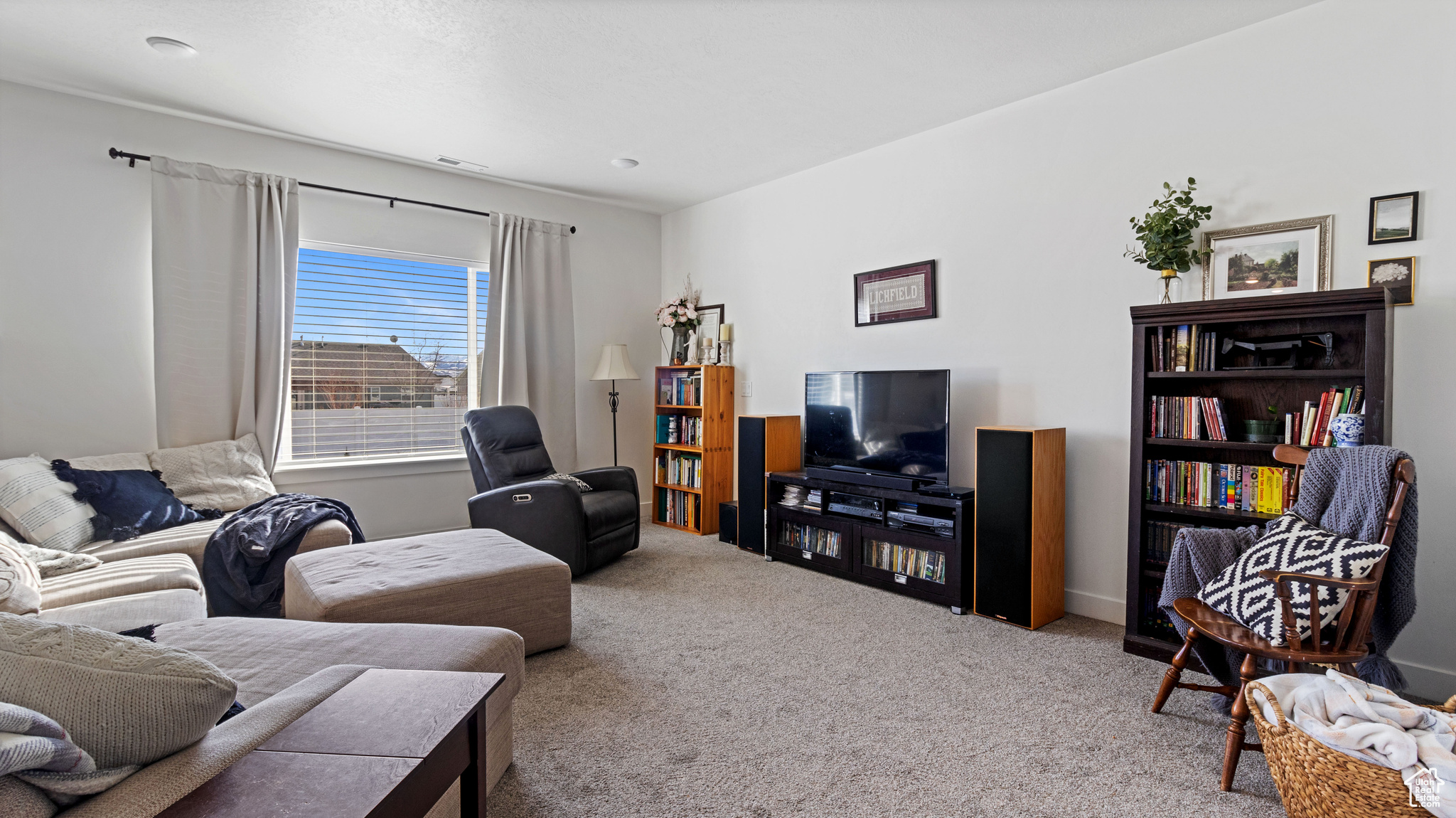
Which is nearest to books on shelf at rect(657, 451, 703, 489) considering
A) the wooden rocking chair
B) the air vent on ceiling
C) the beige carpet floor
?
the beige carpet floor

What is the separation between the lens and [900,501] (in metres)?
3.70

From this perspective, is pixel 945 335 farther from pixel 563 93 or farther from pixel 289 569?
pixel 289 569

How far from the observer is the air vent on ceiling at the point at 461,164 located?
176 inches

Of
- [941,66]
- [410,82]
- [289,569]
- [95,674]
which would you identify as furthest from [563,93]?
[95,674]

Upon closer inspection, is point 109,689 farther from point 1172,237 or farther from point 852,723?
point 1172,237

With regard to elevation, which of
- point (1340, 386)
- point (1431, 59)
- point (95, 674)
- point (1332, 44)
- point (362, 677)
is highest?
point (1332, 44)

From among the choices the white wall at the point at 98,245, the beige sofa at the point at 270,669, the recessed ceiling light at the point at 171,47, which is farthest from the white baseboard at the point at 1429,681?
the recessed ceiling light at the point at 171,47

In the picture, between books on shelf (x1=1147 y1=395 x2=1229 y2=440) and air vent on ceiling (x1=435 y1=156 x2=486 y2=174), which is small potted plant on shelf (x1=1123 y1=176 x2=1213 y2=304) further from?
air vent on ceiling (x1=435 y1=156 x2=486 y2=174)

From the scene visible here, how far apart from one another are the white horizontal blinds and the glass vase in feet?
13.9

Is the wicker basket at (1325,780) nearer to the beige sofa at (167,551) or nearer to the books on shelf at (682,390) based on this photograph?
the beige sofa at (167,551)

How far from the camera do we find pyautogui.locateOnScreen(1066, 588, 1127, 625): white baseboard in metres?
3.19

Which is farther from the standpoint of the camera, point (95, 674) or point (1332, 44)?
point (1332, 44)

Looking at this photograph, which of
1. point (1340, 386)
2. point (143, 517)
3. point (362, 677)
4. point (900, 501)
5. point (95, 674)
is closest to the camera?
point (95, 674)

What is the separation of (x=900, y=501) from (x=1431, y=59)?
2658 mm
